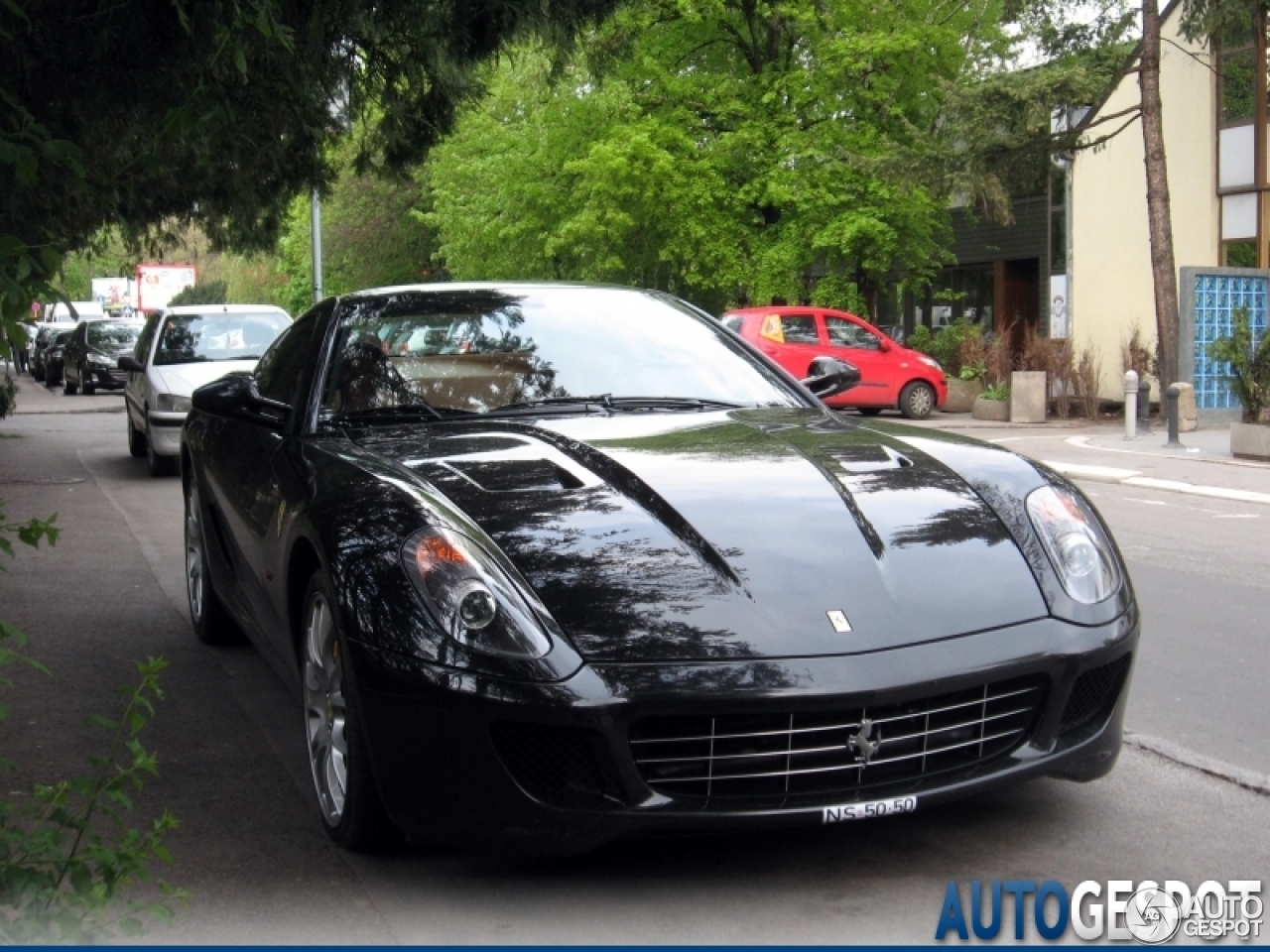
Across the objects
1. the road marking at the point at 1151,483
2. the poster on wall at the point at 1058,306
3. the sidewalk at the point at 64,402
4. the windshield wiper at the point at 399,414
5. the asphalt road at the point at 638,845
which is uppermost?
the poster on wall at the point at 1058,306

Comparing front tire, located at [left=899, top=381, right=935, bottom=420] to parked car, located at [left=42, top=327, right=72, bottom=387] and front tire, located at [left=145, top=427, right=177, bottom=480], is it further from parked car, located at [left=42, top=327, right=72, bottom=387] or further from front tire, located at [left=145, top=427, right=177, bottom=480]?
parked car, located at [left=42, top=327, right=72, bottom=387]

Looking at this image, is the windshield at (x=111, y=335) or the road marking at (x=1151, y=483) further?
the windshield at (x=111, y=335)

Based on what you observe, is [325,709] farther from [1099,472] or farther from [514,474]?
[1099,472]

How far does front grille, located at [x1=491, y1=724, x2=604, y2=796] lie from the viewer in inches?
135

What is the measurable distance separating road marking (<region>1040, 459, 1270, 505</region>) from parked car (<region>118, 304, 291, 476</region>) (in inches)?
318

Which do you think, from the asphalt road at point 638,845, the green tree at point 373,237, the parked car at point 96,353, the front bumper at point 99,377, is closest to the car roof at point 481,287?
the asphalt road at point 638,845

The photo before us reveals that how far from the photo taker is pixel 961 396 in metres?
26.8

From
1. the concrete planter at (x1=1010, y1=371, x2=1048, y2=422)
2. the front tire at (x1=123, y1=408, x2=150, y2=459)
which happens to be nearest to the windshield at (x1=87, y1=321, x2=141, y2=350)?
the front tire at (x1=123, y1=408, x2=150, y2=459)

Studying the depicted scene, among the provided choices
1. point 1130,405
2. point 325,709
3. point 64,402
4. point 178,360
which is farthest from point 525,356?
point 64,402

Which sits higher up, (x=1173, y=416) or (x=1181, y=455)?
(x=1173, y=416)

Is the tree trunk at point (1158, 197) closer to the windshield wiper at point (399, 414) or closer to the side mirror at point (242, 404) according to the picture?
the side mirror at point (242, 404)

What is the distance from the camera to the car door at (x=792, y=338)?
24.5 meters

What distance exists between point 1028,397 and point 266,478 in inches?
794

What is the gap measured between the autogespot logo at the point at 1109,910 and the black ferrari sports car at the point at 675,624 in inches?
10.0
